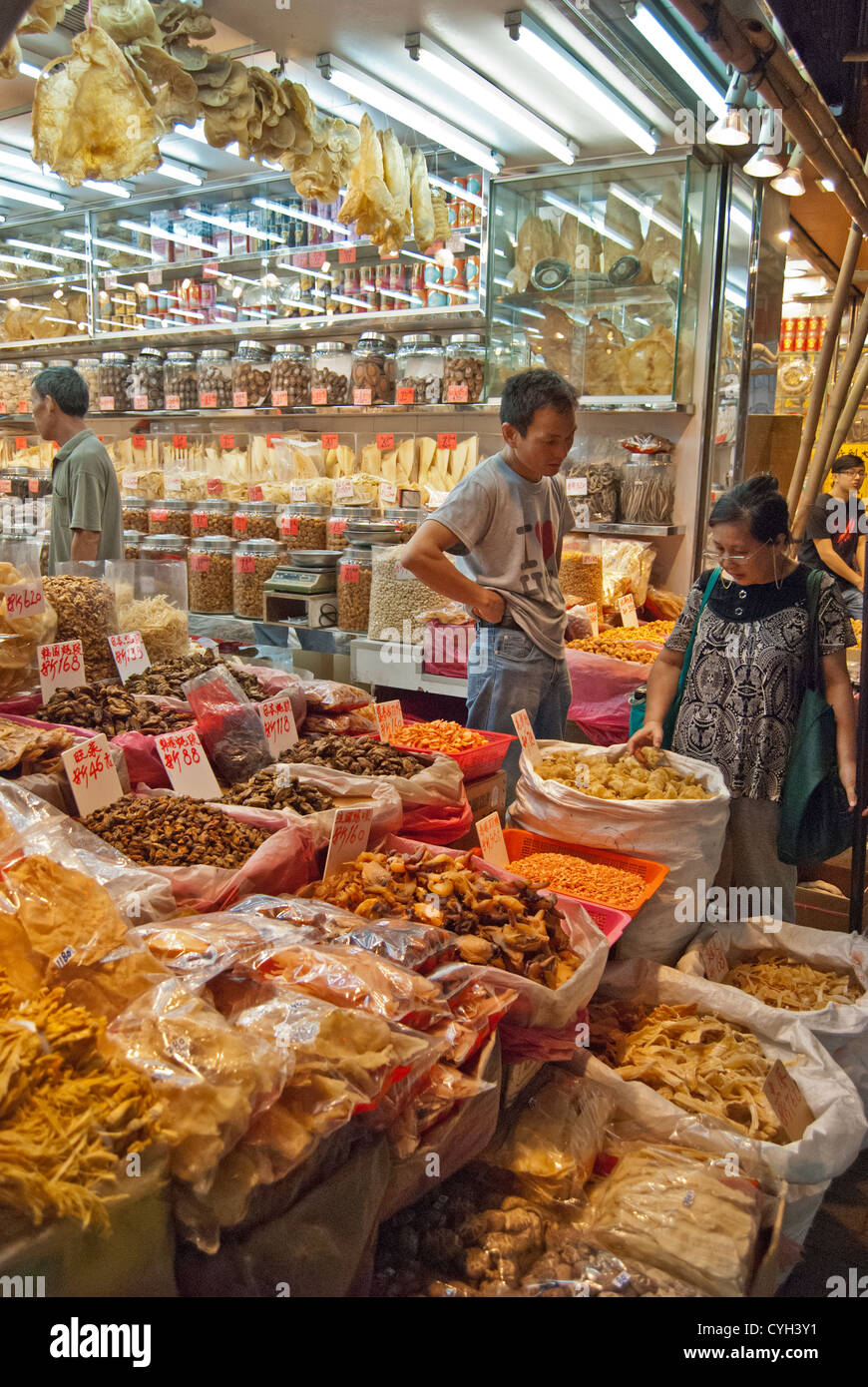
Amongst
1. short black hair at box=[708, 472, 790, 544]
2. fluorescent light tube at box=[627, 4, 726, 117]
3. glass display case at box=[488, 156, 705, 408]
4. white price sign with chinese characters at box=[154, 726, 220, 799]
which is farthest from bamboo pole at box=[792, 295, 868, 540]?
white price sign with chinese characters at box=[154, 726, 220, 799]

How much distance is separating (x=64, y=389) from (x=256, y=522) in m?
0.90

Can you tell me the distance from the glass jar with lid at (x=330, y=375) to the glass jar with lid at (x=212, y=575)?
1.00 m

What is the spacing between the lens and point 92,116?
2.54 metres

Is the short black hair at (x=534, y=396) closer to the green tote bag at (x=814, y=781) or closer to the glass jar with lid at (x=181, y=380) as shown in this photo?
the green tote bag at (x=814, y=781)

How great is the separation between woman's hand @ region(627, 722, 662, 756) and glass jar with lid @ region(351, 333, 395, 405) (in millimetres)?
2475

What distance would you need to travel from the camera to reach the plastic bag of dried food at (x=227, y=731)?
2.21 metres

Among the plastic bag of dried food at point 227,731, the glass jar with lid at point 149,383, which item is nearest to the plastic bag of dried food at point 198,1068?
the plastic bag of dried food at point 227,731

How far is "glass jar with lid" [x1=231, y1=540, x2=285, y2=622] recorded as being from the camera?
3.95 metres

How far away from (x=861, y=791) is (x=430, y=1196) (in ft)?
4.03

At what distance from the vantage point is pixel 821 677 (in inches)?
95.3

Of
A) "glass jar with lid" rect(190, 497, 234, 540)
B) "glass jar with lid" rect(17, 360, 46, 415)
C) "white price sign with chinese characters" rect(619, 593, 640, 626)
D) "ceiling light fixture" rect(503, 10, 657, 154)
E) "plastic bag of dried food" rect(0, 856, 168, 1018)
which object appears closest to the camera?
"plastic bag of dried food" rect(0, 856, 168, 1018)

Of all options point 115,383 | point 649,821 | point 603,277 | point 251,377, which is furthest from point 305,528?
point 649,821

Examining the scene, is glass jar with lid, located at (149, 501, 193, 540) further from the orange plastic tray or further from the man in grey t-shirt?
the orange plastic tray

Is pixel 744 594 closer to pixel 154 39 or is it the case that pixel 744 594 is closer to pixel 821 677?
pixel 821 677
